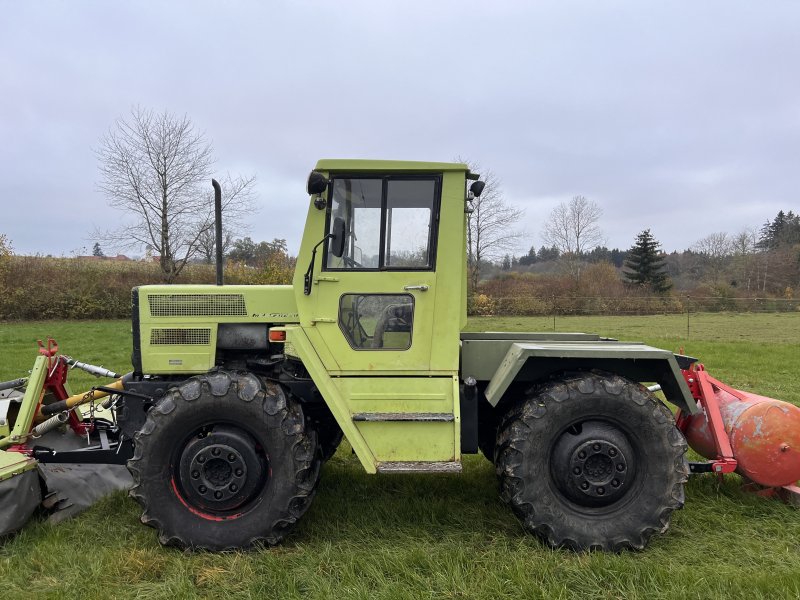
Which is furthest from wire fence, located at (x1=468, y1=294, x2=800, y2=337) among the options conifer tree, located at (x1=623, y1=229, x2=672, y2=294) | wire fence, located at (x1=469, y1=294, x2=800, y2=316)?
conifer tree, located at (x1=623, y1=229, x2=672, y2=294)

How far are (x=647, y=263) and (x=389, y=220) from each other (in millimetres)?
48089

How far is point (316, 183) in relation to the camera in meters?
3.49

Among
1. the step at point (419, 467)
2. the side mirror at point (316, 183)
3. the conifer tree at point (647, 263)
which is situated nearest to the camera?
the step at point (419, 467)

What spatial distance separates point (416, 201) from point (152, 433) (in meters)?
2.36

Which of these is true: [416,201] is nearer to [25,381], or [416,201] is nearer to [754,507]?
[754,507]

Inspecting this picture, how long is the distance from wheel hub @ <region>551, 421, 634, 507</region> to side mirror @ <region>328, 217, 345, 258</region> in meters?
2.00

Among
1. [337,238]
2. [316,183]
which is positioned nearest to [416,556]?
[337,238]

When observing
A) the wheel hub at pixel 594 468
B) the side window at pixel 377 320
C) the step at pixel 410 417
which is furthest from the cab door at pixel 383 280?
the wheel hub at pixel 594 468

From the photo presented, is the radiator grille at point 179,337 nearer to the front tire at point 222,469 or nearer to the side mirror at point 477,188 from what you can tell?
the front tire at point 222,469

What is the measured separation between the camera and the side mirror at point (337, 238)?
11.3 feet

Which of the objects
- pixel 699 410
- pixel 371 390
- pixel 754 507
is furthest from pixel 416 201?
pixel 754 507

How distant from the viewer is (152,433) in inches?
135

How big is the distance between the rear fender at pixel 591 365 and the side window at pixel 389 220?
2.95 feet

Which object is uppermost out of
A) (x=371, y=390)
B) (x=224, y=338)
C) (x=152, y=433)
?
(x=224, y=338)
